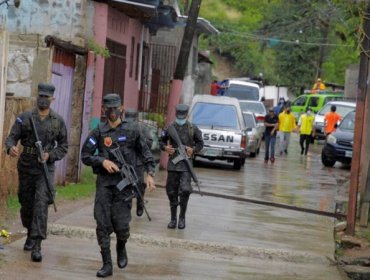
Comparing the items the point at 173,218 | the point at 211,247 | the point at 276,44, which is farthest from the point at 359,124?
the point at 276,44

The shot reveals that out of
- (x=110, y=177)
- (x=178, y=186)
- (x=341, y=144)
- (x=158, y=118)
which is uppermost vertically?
(x=158, y=118)

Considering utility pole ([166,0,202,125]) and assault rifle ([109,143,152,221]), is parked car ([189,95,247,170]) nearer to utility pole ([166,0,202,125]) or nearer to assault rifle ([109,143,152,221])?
utility pole ([166,0,202,125])

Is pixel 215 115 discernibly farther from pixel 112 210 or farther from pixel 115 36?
pixel 112 210

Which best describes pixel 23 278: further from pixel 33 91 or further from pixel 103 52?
pixel 103 52

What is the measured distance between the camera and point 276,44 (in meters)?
62.9

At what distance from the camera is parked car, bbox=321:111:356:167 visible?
2642cm

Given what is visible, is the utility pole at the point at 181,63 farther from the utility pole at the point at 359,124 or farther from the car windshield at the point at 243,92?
the car windshield at the point at 243,92

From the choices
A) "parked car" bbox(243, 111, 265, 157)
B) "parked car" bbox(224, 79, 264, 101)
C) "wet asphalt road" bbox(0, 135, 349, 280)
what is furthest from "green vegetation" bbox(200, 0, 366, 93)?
"wet asphalt road" bbox(0, 135, 349, 280)

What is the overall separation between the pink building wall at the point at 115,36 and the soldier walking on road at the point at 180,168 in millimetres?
5471

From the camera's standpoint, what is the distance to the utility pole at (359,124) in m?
13.7

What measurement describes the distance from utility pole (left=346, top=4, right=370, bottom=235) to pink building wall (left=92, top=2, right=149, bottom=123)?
Answer: 6348 millimetres

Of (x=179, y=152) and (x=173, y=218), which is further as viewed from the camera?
(x=173, y=218)

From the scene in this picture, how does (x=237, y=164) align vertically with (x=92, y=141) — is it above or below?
below

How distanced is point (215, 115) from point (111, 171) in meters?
14.7
